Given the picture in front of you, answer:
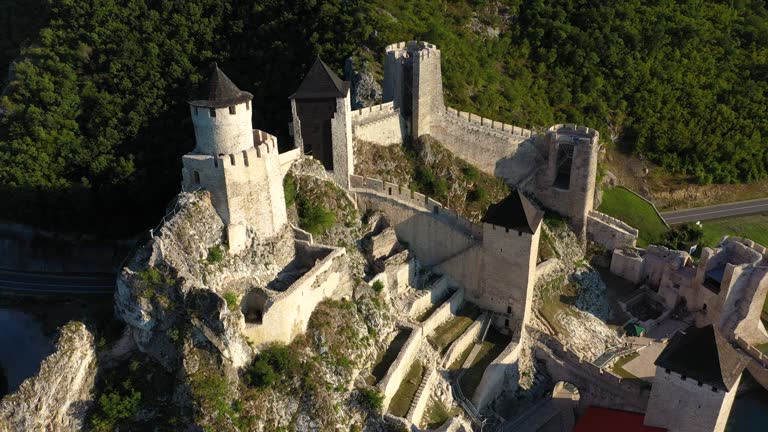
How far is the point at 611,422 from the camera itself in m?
31.0

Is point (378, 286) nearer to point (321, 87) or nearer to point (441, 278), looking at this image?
point (441, 278)

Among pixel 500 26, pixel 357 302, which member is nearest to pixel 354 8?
pixel 500 26

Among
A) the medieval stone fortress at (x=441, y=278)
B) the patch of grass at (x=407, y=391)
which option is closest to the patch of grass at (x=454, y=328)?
the medieval stone fortress at (x=441, y=278)

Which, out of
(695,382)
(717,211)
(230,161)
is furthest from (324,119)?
(717,211)

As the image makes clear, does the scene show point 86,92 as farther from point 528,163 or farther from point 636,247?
point 636,247

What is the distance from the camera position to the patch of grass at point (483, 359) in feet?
109

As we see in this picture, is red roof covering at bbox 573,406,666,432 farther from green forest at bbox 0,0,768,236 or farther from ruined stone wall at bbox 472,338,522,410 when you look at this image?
green forest at bbox 0,0,768,236

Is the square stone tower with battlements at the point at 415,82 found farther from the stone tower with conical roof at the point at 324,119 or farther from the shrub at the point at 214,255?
the shrub at the point at 214,255

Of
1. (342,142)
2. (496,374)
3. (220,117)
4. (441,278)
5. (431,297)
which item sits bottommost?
(496,374)

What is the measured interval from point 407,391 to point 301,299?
6946mm

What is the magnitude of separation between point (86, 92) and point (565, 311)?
3531cm

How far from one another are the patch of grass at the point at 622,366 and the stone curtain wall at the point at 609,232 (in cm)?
856

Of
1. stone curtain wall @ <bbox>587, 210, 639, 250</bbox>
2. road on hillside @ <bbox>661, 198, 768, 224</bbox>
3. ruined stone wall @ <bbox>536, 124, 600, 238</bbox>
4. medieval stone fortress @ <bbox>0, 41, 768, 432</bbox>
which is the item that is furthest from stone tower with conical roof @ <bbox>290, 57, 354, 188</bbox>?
road on hillside @ <bbox>661, 198, 768, 224</bbox>

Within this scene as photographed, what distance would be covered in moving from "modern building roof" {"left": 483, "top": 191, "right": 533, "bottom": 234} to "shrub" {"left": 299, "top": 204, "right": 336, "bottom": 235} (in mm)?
8413
